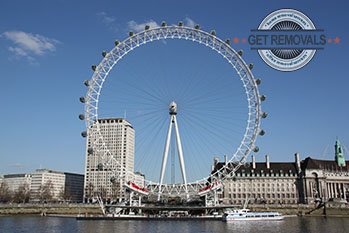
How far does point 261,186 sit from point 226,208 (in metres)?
50.0

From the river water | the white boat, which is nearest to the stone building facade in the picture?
the white boat

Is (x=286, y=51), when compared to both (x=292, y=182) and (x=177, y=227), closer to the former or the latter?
(x=177, y=227)

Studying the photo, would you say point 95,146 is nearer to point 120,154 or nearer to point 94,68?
point 94,68

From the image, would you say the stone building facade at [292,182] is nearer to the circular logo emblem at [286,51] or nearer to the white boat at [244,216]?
the white boat at [244,216]

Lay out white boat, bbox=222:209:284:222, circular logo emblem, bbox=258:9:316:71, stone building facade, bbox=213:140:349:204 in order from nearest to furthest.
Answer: circular logo emblem, bbox=258:9:316:71 < white boat, bbox=222:209:284:222 < stone building facade, bbox=213:140:349:204

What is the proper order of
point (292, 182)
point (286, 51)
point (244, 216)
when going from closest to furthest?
point (286, 51) < point (244, 216) < point (292, 182)

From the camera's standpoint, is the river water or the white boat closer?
the river water

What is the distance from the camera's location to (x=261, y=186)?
12912 cm

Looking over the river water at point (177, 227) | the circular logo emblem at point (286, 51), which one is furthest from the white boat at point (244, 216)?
the circular logo emblem at point (286, 51)

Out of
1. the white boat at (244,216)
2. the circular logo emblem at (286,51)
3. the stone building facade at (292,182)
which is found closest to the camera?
the circular logo emblem at (286,51)

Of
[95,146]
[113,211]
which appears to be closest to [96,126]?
[95,146]

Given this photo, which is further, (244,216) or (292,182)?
(292,182)

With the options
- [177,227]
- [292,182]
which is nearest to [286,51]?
[177,227]

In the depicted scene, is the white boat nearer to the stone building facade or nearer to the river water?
the river water
